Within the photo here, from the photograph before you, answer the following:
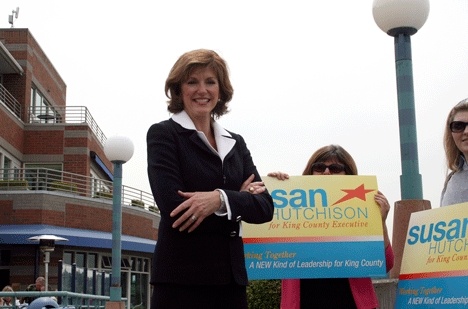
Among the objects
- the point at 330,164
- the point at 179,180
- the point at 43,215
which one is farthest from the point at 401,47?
the point at 43,215

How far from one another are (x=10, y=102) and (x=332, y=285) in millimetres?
26224

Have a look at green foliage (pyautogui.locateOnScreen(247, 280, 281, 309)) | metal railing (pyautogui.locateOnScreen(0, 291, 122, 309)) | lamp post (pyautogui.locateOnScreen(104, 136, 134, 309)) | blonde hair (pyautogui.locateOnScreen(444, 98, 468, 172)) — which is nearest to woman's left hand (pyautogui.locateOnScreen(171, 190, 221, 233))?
blonde hair (pyautogui.locateOnScreen(444, 98, 468, 172))

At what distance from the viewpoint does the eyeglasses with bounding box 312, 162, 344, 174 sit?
4.26 meters

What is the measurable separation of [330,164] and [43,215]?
20.7 meters

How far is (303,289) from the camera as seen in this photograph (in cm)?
413

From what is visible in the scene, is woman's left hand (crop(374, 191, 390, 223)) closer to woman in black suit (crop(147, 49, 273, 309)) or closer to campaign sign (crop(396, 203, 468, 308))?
campaign sign (crop(396, 203, 468, 308))

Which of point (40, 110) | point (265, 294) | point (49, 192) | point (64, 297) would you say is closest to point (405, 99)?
point (64, 297)

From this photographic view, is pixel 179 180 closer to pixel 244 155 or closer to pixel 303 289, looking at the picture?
pixel 244 155

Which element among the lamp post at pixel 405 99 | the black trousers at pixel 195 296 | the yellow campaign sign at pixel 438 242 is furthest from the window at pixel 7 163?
the black trousers at pixel 195 296

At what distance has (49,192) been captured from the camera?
24.2m

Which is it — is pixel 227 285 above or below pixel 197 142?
below

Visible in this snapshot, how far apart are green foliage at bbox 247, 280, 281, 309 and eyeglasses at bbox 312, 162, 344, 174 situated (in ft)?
22.1

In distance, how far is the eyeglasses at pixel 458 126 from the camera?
3.94m

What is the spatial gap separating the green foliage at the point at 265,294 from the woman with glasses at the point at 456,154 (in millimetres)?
6942
